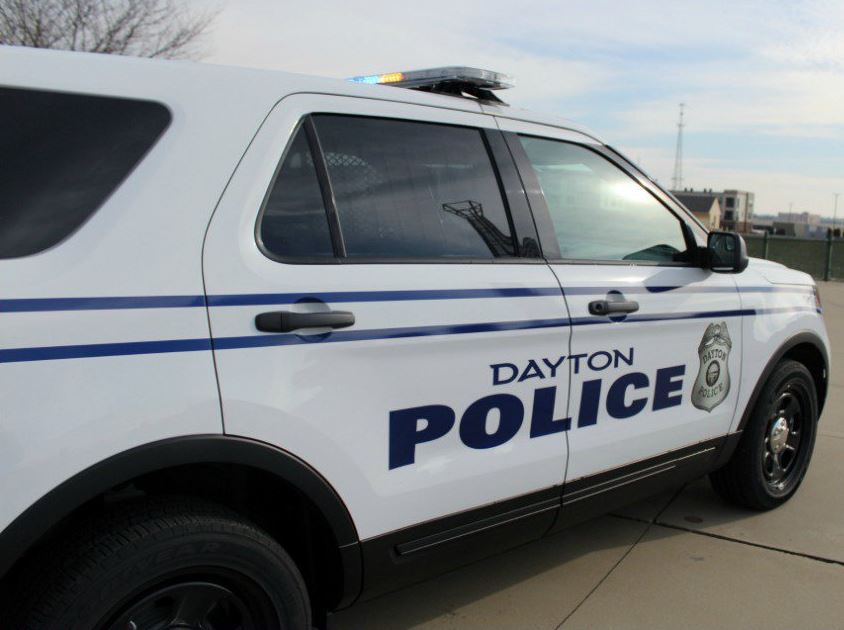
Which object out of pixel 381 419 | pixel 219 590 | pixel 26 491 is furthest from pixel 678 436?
pixel 26 491

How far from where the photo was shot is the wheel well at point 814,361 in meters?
3.96

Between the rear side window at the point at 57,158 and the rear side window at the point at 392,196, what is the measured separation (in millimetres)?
391

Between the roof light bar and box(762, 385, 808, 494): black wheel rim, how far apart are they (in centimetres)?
214

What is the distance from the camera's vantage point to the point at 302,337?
204 centimetres

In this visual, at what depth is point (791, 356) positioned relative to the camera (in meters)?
3.97

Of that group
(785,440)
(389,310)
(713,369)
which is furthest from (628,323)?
(785,440)

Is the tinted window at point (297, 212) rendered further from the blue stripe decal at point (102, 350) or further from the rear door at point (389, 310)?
the blue stripe decal at point (102, 350)

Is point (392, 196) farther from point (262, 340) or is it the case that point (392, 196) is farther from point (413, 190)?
point (262, 340)

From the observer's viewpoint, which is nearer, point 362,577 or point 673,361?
point 362,577

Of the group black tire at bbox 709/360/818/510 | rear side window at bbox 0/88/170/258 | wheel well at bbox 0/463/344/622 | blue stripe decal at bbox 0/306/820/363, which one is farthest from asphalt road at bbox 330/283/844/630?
rear side window at bbox 0/88/170/258

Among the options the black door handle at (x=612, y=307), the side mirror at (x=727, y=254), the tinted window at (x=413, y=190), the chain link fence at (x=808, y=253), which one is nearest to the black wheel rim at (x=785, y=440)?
the side mirror at (x=727, y=254)

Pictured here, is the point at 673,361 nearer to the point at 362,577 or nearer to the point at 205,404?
the point at 362,577

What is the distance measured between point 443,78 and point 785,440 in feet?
8.49

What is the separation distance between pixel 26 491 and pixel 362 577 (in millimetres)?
1009
